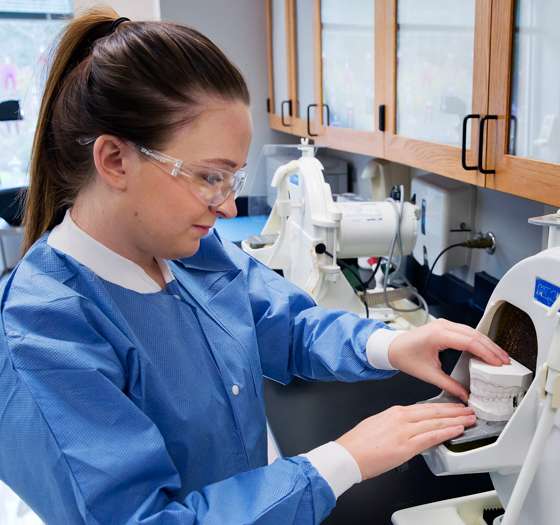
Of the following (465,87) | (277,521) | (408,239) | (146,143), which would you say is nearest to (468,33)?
(465,87)

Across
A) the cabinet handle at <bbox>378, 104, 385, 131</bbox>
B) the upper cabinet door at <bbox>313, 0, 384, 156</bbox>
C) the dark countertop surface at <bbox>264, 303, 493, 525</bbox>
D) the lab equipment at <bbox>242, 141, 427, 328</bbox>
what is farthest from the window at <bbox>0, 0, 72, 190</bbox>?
the dark countertop surface at <bbox>264, 303, 493, 525</bbox>

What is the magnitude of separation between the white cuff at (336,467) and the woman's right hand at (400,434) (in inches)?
0.5

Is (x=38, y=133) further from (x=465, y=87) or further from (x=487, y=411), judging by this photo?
(x=465, y=87)

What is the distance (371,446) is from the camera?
66cm

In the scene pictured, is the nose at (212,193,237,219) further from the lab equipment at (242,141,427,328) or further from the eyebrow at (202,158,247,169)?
the lab equipment at (242,141,427,328)

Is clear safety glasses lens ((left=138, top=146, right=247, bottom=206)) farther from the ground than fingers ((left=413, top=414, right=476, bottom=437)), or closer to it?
farther from the ground

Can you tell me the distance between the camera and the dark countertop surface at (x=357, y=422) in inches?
34.5

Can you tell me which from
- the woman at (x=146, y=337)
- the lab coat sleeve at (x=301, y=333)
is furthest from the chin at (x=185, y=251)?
the lab coat sleeve at (x=301, y=333)

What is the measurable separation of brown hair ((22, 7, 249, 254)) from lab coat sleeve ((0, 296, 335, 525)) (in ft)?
0.76

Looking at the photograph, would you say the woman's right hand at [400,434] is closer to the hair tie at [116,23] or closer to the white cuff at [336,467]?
the white cuff at [336,467]

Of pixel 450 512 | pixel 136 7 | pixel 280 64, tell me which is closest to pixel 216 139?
pixel 450 512

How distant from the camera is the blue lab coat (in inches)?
21.7

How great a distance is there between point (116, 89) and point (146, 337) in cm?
34

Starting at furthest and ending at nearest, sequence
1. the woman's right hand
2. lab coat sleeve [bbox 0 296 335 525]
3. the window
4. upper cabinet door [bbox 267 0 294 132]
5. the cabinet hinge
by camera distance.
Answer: the window
upper cabinet door [bbox 267 0 294 132]
the cabinet hinge
the woman's right hand
lab coat sleeve [bbox 0 296 335 525]
